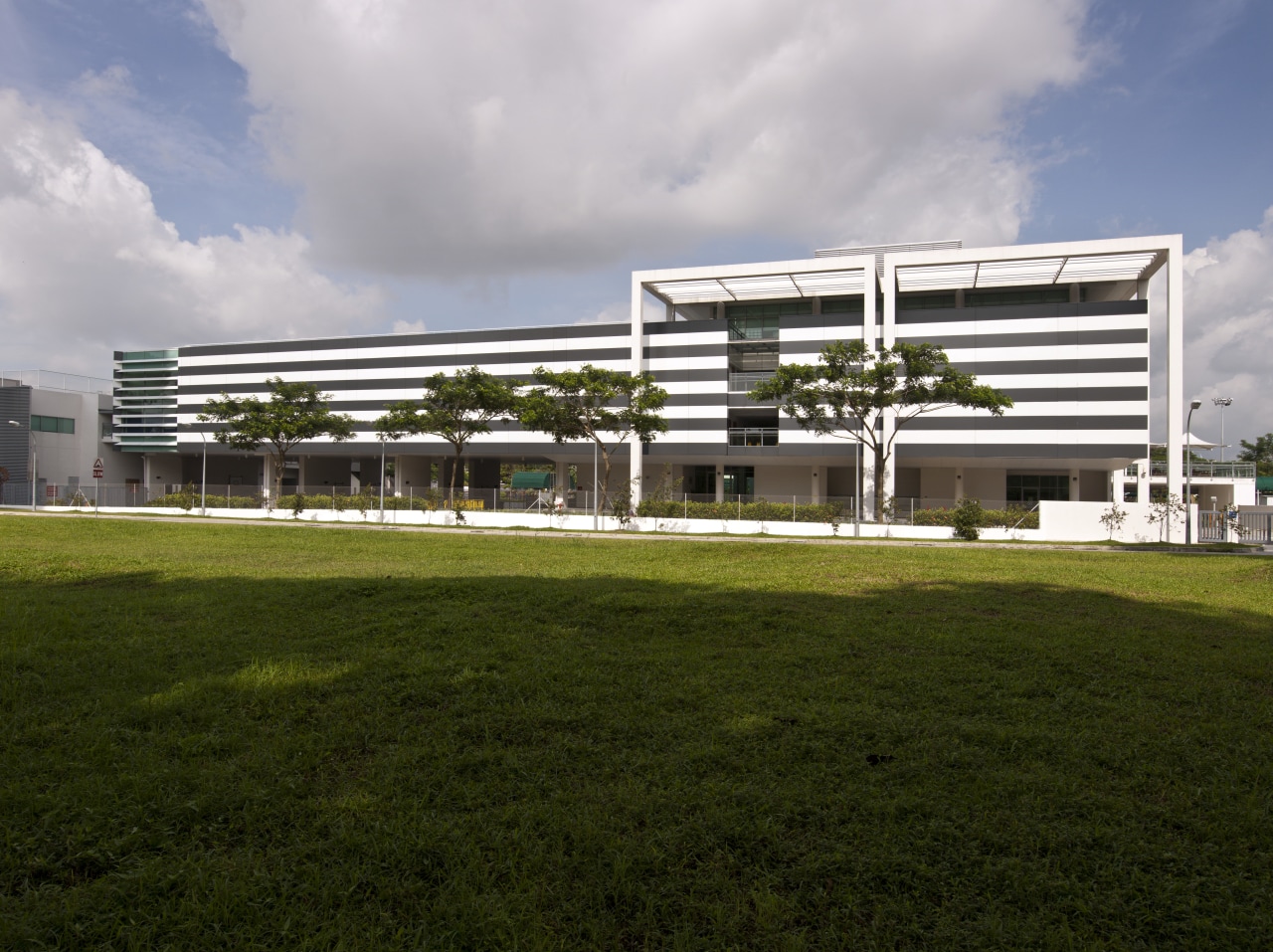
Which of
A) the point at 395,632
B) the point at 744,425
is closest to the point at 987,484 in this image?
the point at 744,425

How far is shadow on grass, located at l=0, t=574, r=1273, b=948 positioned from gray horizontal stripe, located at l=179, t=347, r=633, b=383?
158 feet

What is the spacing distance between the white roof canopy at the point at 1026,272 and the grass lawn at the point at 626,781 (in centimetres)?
4029

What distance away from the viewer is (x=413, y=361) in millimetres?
60406

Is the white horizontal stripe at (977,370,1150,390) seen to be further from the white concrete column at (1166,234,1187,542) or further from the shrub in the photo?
the shrub

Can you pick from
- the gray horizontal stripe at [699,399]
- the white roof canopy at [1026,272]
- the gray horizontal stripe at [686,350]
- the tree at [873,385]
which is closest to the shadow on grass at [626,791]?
the tree at [873,385]

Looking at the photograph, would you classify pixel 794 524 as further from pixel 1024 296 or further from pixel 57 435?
pixel 57 435

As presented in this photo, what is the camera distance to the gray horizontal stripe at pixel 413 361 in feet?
183

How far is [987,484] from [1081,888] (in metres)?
54.2

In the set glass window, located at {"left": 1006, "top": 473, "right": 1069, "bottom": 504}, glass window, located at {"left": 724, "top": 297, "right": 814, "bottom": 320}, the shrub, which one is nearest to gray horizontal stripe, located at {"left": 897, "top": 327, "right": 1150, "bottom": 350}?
glass window, located at {"left": 724, "top": 297, "right": 814, "bottom": 320}

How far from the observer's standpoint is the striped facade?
149 feet

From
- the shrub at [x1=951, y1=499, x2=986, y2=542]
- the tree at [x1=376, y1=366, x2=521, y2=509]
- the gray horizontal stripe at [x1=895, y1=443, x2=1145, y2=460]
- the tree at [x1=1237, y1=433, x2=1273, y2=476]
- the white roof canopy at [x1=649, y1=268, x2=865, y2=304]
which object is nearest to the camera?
the shrub at [x1=951, y1=499, x2=986, y2=542]

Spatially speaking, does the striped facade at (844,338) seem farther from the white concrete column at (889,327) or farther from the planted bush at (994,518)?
the planted bush at (994,518)

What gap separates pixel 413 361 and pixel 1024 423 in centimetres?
4195

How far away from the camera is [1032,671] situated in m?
6.89
